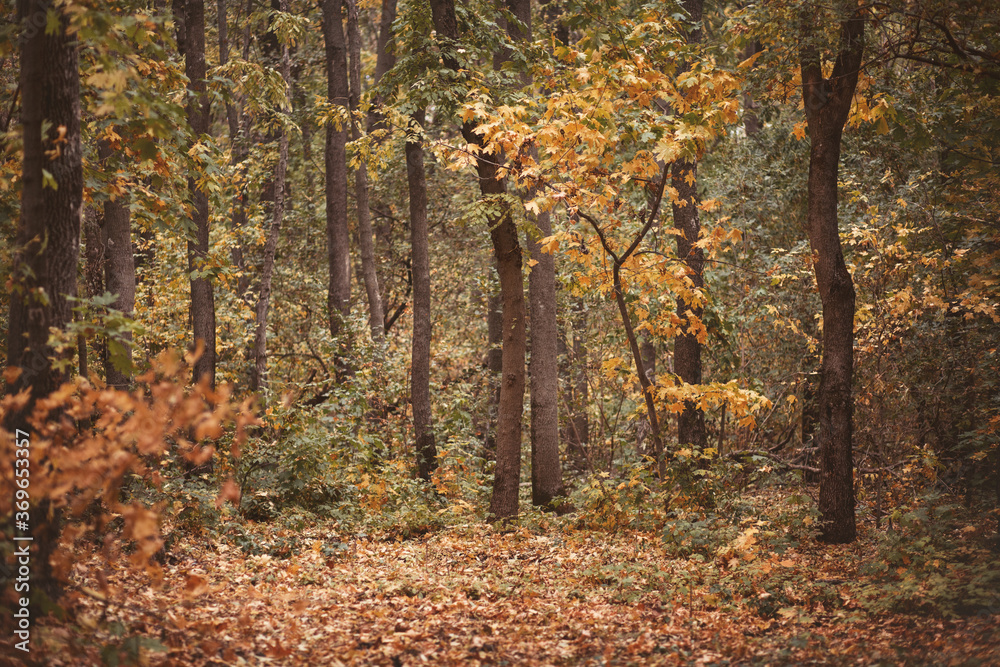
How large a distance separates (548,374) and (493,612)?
17.8 ft

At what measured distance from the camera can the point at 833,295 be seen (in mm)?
7250

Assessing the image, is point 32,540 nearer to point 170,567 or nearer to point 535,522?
point 170,567

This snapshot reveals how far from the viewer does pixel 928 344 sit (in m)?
8.20

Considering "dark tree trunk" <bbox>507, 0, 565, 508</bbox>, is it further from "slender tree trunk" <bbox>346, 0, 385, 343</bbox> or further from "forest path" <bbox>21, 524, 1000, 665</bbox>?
"slender tree trunk" <bbox>346, 0, 385, 343</bbox>

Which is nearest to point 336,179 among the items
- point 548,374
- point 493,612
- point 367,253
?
point 367,253

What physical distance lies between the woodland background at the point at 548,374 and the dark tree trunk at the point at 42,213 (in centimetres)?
2

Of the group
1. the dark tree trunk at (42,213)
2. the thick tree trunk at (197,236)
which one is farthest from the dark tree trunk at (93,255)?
the dark tree trunk at (42,213)

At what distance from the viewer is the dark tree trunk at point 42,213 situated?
4.21 m

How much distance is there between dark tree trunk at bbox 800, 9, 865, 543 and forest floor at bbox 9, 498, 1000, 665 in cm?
53

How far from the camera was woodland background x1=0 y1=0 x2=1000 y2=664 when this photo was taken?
434 cm

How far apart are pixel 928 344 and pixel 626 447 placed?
23.6 ft

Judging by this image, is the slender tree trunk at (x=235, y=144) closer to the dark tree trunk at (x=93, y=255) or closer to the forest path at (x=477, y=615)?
the dark tree trunk at (x=93, y=255)

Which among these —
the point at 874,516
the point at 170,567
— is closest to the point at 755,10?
the point at 874,516

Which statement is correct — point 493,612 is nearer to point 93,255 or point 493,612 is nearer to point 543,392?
point 543,392
